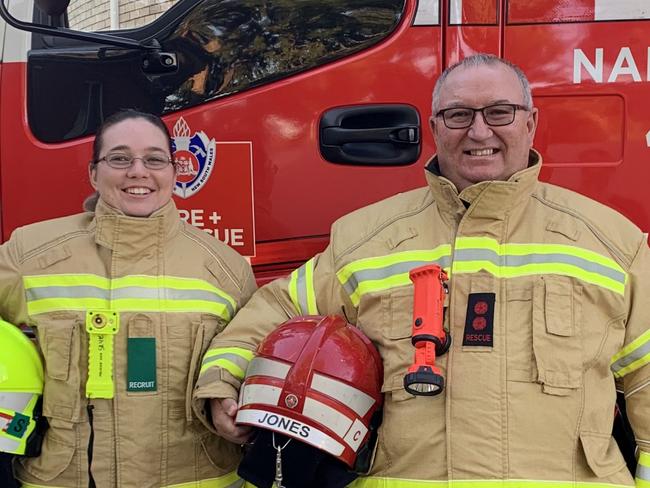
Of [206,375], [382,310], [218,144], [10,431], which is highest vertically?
[218,144]

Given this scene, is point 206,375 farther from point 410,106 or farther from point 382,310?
point 410,106

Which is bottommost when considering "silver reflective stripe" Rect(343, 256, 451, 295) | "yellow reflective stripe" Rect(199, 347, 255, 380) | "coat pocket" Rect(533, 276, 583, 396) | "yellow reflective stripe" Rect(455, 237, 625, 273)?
"yellow reflective stripe" Rect(199, 347, 255, 380)

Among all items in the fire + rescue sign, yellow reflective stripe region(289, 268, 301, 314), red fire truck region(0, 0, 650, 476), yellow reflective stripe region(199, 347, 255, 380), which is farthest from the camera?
the fire + rescue sign

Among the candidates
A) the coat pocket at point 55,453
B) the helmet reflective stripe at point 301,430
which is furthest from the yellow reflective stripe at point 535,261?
the coat pocket at point 55,453

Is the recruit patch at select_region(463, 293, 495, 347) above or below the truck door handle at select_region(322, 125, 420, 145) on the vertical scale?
below

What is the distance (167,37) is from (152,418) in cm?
126

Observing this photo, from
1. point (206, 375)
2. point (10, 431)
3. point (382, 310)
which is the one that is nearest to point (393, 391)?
point (382, 310)

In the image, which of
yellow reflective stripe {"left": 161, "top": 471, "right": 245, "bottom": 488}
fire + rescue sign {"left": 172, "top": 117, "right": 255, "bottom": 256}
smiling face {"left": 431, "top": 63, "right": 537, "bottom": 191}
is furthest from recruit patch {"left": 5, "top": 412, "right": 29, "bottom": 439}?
smiling face {"left": 431, "top": 63, "right": 537, "bottom": 191}

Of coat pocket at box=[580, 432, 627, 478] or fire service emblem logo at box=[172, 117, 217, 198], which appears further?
fire service emblem logo at box=[172, 117, 217, 198]

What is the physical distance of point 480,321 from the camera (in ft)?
5.69

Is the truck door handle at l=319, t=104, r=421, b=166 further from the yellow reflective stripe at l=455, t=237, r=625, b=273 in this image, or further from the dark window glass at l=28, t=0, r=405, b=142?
the yellow reflective stripe at l=455, t=237, r=625, b=273

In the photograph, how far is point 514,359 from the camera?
171cm

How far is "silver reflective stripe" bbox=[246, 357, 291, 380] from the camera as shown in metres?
1.72

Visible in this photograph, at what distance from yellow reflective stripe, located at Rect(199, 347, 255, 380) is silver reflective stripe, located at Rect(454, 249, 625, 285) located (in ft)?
1.84
